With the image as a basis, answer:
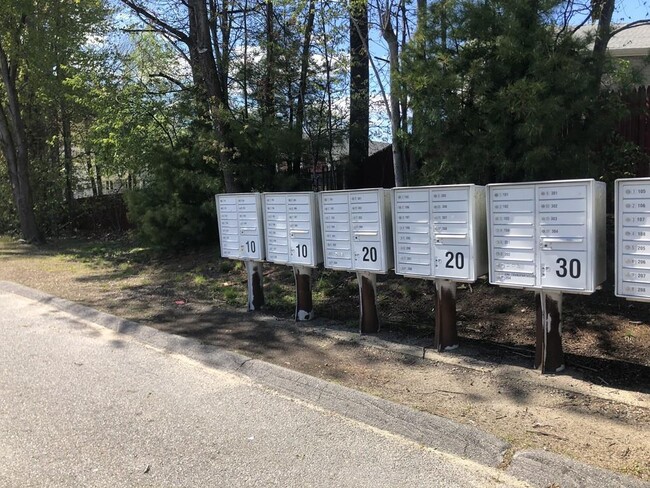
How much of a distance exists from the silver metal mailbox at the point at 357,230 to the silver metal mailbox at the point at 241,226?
1057 millimetres

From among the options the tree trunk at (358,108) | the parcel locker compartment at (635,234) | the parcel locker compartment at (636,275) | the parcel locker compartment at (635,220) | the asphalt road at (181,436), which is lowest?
the asphalt road at (181,436)

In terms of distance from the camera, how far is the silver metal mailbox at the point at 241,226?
22.2 ft

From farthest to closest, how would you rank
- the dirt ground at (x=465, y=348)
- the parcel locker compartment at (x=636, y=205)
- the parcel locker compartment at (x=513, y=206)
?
the parcel locker compartment at (x=513, y=206) < the parcel locker compartment at (x=636, y=205) < the dirt ground at (x=465, y=348)

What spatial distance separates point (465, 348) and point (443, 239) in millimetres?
1133

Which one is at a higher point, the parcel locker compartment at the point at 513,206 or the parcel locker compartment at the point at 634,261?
the parcel locker compartment at the point at 513,206

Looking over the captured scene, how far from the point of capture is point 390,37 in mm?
8094

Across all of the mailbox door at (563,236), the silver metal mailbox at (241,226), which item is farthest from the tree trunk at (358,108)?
the mailbox door at (563,236)

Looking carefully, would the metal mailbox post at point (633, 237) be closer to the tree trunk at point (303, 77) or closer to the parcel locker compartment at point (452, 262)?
the parcel locker compartment at point (452, 262)

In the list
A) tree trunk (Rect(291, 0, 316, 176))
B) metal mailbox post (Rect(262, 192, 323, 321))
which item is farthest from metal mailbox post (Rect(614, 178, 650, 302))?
tree trunk (Rect(291, 0, 316, 176))

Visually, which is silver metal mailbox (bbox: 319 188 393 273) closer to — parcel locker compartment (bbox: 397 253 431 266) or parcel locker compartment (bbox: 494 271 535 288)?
parcel locker compartment (bbox: 397 253 431 266)

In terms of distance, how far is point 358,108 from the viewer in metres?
10.3

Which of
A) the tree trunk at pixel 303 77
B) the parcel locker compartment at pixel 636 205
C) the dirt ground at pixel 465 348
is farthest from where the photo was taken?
the tree trunk at pixel 303 77

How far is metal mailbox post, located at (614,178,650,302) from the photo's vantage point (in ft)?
12.9

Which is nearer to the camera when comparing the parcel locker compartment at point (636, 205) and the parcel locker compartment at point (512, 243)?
the parcel locker compartment at point (636, 205)
